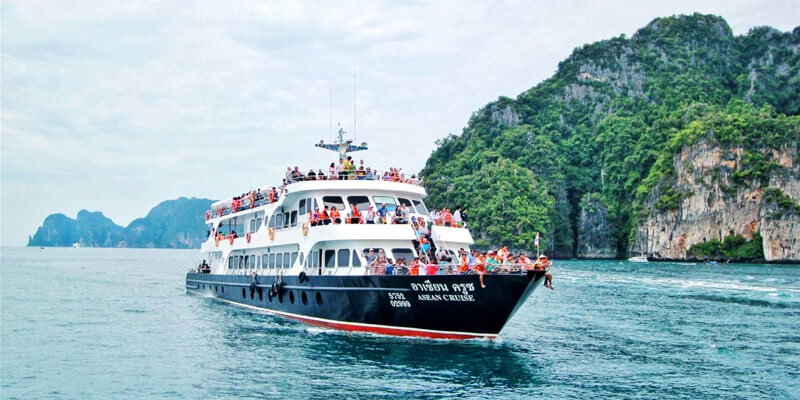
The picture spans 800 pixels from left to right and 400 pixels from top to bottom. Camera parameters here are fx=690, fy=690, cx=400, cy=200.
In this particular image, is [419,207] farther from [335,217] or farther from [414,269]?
[414,269]

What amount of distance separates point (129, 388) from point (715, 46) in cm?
18639

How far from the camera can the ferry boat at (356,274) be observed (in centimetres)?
2225

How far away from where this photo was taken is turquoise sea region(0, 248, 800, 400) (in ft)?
59.5

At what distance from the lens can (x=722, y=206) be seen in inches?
4326

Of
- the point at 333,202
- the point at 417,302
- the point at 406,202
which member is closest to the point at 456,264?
the point at 417,302

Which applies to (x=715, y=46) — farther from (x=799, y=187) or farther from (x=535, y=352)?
(x=535, y=352)

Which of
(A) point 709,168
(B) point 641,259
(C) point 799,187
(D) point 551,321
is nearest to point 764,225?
(C) point 799,187

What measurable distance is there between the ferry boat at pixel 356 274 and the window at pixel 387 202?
4 centimetres

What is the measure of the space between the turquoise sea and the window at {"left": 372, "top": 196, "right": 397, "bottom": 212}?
5452 millimetres

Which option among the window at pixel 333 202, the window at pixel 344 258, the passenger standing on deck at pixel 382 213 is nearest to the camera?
the window at pixel 344 258

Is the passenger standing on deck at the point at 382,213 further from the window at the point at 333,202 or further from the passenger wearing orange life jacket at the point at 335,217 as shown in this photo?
the window at the point at 333,202

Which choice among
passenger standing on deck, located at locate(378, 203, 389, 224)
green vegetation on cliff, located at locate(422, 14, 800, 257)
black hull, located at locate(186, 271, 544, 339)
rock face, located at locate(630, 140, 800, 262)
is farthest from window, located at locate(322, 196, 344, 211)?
green vegetation on cliff, located at locate(422, 14, 800, 257)

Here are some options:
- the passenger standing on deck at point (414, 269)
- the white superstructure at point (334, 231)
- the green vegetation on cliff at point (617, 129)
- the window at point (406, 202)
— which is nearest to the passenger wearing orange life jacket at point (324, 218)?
the white superstructure at point (334, 231)

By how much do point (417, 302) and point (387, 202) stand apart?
594 centimetres
